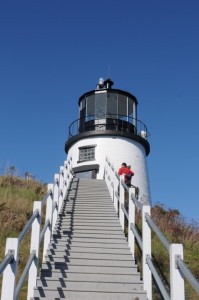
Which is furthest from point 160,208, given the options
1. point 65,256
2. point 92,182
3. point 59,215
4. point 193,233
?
point 65,256

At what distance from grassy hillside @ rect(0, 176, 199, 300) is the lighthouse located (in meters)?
5.08

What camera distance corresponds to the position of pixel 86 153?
20.9 m

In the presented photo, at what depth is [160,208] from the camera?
15.2 meters

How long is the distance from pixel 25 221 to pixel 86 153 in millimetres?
11408

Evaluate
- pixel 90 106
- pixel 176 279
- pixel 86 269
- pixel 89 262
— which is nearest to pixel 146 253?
pixel 86 269

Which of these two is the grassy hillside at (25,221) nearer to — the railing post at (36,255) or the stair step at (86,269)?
the railing post at (36,255)

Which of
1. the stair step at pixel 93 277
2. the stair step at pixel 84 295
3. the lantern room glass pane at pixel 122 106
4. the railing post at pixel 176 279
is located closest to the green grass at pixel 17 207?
the stair step at pixel 84 295

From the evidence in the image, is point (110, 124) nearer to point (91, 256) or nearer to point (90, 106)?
point (90, 106)

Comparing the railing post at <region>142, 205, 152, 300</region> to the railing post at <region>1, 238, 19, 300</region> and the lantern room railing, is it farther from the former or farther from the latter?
the lantern room railing

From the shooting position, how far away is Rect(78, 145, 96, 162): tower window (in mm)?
20552

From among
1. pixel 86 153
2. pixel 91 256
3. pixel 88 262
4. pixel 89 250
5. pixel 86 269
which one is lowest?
pixel 86 269

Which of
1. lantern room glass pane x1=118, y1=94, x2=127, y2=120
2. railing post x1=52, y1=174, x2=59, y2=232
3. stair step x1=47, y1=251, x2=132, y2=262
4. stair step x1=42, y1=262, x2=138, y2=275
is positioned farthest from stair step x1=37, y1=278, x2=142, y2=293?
lantern room glass pane x1=118, y1=94, x2=127, y2=120

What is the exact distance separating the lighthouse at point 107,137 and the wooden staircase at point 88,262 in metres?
9.80

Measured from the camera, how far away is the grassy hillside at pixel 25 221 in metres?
7.72
